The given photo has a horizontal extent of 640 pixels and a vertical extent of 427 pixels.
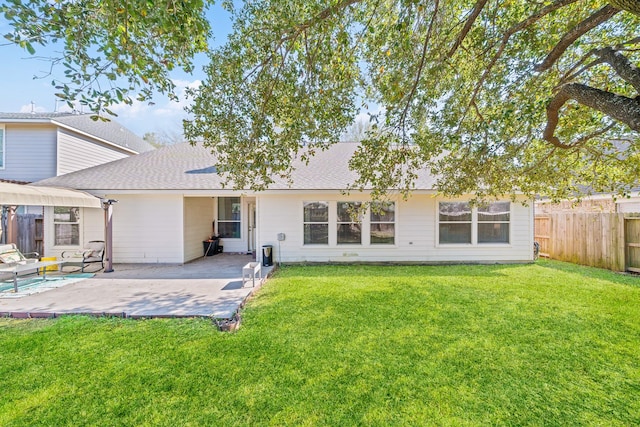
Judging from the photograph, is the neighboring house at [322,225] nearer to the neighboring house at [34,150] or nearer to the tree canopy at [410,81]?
the neighboring house at [34,150]

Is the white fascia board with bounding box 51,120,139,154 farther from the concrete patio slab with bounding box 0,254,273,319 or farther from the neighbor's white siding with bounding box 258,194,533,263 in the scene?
the neighbor's white siding with bounding box 258,194,533,263

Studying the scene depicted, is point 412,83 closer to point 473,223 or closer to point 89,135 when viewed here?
point 473,223

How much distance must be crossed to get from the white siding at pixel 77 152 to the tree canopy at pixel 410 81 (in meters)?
10.2

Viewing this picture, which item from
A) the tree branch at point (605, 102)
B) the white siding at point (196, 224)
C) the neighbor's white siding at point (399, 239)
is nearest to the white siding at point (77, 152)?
the white siding at point (196, 224)

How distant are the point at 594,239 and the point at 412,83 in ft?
29.2

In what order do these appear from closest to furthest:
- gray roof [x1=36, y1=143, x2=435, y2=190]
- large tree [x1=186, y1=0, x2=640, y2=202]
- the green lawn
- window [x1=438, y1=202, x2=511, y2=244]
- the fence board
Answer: the green lawn, large tree [x1=186, y1=0, x2=640, y2=202], the fence board, gray roof [x1=36, y1=143, x2=435, y2=190], window [x1=438, y1=202, x2=511, y2=244]

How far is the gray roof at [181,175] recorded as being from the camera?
8938 mm

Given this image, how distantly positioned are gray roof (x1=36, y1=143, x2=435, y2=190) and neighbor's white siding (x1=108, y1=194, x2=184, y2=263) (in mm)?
547

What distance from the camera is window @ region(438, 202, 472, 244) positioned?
9555 mm

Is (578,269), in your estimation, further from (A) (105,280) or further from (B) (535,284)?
(A) (105,280)

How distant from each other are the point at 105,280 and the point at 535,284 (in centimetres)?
1114

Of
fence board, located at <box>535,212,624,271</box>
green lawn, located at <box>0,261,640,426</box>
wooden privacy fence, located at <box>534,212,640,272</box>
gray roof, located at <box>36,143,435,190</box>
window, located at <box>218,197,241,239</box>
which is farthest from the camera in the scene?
window, located at <box>218,197,241,239</box>

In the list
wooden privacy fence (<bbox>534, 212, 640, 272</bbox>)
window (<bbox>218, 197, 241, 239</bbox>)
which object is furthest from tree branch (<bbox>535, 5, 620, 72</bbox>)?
window (<bbox>218, 197, 241, 239</bbox>)

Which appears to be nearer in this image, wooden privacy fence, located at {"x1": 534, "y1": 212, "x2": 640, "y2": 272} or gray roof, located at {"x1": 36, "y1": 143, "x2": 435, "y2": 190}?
wooden privacy fence, located at {"x1": 534, "y1": 212, "x2": 640, "y2": 272}
